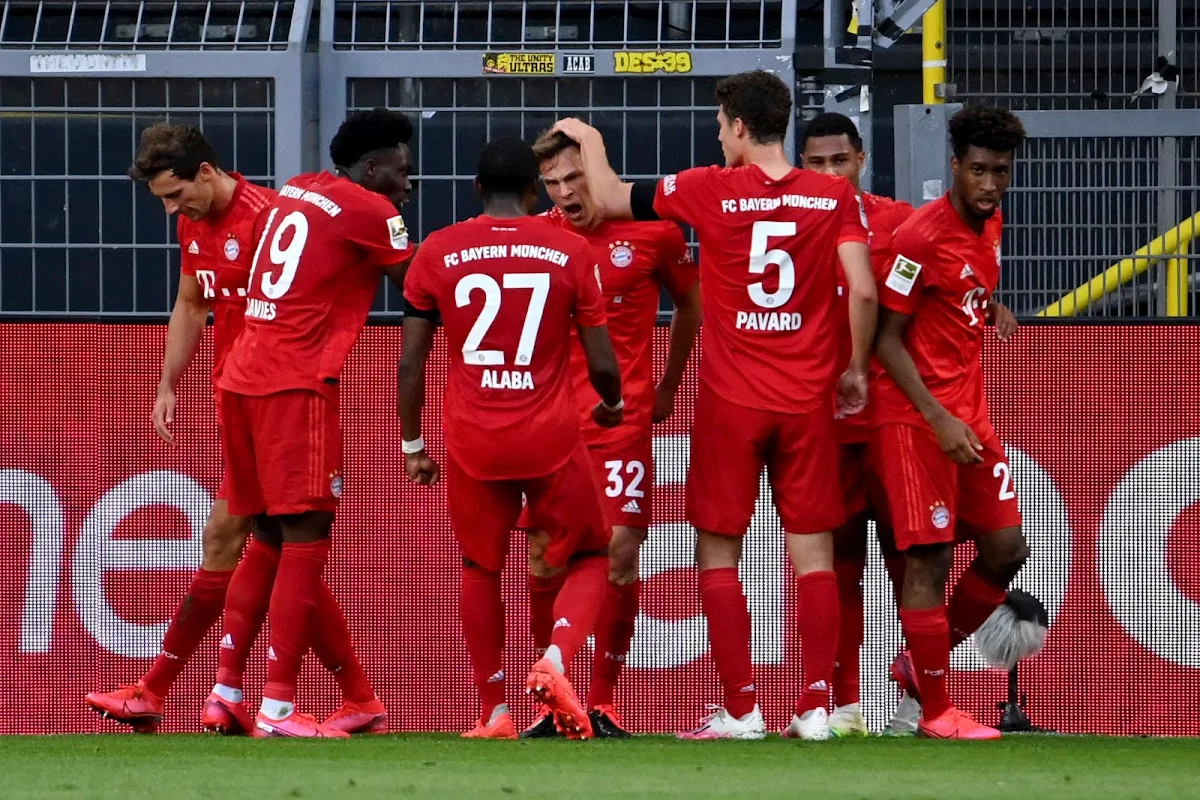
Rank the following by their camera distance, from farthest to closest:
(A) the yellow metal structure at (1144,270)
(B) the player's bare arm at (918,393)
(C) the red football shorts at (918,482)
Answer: (A) the yellow metal structure at (1144,270) → (C) the red football shorts at (918,482) → (B) the player's bare arm at (918,393)

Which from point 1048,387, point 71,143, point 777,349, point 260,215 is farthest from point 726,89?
point 71,143

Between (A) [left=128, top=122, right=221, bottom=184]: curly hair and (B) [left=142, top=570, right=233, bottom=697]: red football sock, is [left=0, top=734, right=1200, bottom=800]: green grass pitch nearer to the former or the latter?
(B) [left=142, top=570, right=233, bottom=697]: red football sock

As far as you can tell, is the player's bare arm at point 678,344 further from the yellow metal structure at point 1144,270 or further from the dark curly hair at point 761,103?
the yellow metal structure at point 1144,270

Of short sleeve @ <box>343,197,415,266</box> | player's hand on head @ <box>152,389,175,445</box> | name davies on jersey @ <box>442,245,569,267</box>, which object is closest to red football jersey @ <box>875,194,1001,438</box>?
name davies on jersey @ <box>442,245,569,267</box>

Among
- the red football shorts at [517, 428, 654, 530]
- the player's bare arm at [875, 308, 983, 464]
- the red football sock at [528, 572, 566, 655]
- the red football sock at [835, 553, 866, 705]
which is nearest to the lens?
the player's bare arm at [875, 308, 983, 464]

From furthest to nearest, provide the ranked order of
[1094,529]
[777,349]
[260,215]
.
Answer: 1. [1094,529]
2. [260,215]
3. [777,349]

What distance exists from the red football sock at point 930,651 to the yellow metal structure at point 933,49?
2677mm

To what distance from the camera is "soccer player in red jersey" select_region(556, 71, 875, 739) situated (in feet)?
20.6

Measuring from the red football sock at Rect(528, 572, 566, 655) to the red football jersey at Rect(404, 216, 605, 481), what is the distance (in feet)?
2.32

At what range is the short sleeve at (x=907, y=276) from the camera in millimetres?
6352

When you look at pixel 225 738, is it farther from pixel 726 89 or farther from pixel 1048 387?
pixel 1048 387

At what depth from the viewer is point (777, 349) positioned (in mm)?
6328

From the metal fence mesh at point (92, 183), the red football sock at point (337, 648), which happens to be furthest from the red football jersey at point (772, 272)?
the metal fence mesh at point (92, 183)

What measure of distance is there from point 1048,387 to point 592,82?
84.8 inches
